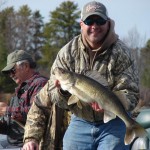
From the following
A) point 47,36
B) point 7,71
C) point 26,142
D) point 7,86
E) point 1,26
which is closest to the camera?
point 26,142

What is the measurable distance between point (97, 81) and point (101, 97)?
182mm

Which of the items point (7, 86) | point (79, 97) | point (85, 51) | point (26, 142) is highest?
point (85, 51)

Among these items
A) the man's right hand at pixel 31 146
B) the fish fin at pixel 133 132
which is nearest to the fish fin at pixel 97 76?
the fish fin at pixel 133 132

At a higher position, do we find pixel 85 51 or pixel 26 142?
pixel 85 51

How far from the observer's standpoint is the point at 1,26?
1903 inches

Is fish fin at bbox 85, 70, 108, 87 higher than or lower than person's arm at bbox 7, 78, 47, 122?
higher

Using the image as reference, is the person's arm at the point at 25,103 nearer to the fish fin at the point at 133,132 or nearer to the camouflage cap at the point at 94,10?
the camouflage cap at the point at 94,10

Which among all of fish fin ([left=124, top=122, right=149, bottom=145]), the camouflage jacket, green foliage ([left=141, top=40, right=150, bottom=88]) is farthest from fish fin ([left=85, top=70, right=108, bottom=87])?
green foliage ([left=141, top=40, right=150, bottom=88])

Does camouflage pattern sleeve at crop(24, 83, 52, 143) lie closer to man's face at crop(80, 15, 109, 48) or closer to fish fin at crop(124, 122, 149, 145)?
man's face at crop(80, 15, 109, 48)

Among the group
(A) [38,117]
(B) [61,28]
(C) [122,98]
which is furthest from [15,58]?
(B) [61,28]

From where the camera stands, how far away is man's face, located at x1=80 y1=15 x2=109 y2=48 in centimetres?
457

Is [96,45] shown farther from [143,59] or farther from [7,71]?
[143,59]

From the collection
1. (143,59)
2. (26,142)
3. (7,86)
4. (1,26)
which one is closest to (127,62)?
(26,142)

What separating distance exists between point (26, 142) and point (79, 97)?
44.7 inches
